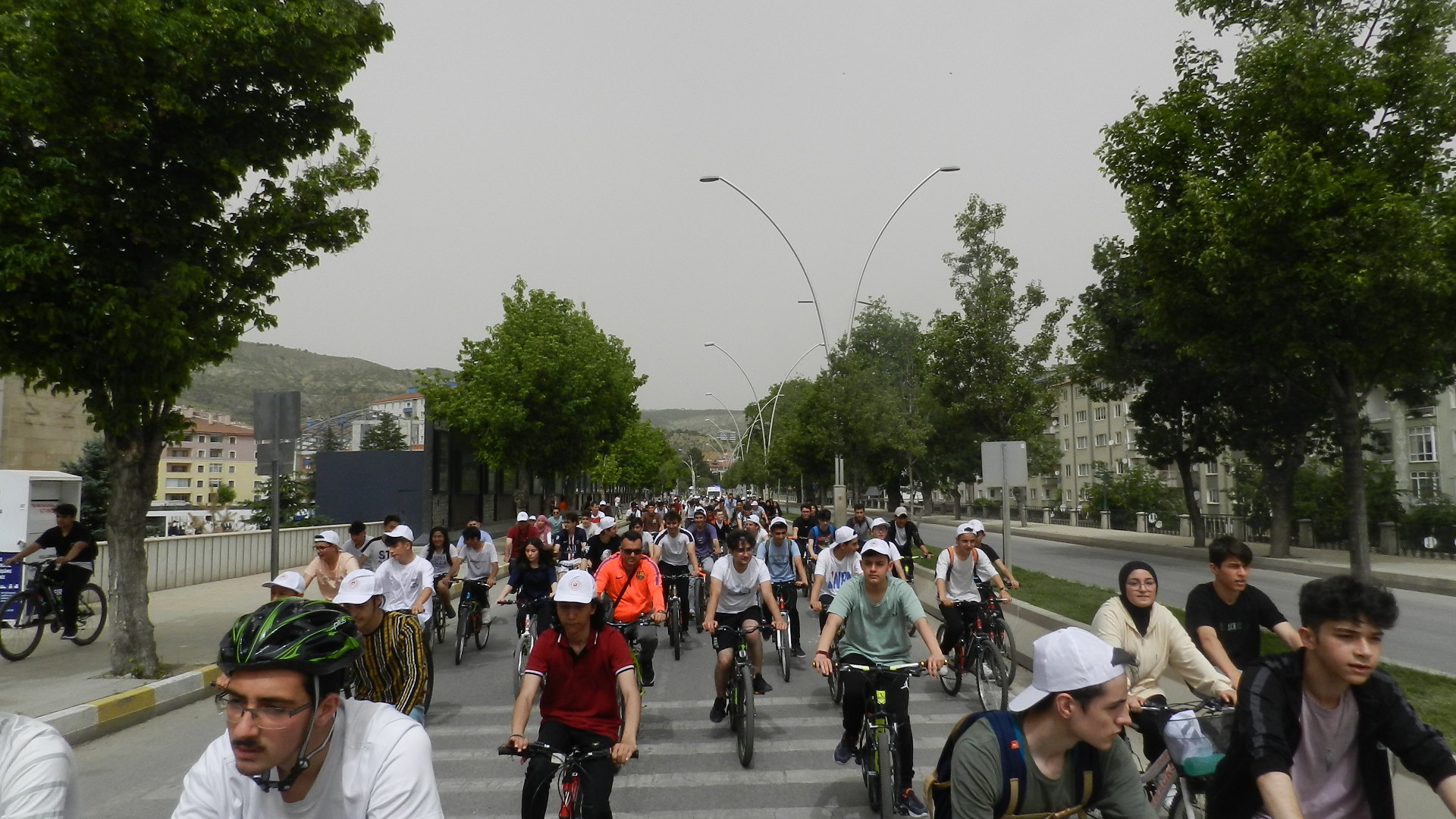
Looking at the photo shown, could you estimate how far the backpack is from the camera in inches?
101

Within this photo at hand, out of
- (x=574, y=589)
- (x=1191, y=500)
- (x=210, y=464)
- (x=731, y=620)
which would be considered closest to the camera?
(x=574, y=589)

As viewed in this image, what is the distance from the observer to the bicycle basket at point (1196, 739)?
12.9ft

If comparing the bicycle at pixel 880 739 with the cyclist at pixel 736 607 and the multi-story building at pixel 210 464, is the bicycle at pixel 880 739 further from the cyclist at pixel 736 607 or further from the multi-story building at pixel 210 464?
the multi-story building at pixel 210 464

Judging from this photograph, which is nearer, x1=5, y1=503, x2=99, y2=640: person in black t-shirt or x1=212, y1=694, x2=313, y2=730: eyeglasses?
x1=212, y1=694, x2=313, y2=730: eyeglasses

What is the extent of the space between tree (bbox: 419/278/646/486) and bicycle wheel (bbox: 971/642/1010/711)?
2664 centimetres

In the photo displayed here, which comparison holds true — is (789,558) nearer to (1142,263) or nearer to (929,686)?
(929,686)

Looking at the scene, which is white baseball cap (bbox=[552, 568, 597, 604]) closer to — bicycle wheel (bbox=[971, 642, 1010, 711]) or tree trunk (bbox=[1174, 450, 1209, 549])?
bicycle wheel (bbox=[971, 642, 1010, 711])

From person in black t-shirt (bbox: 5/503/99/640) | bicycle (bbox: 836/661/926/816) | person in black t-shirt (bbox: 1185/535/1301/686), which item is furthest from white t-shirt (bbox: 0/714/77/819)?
person in black t-shirt (bbox: 5/503/99/640)

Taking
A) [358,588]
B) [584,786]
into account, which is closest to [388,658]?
[358,588]

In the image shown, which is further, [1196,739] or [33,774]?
[1196,739]

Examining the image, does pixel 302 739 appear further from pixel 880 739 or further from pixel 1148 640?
pixel 1148 640

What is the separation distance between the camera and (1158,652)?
488cm

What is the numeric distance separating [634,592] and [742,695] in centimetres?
169

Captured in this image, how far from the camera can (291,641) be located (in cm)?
203
